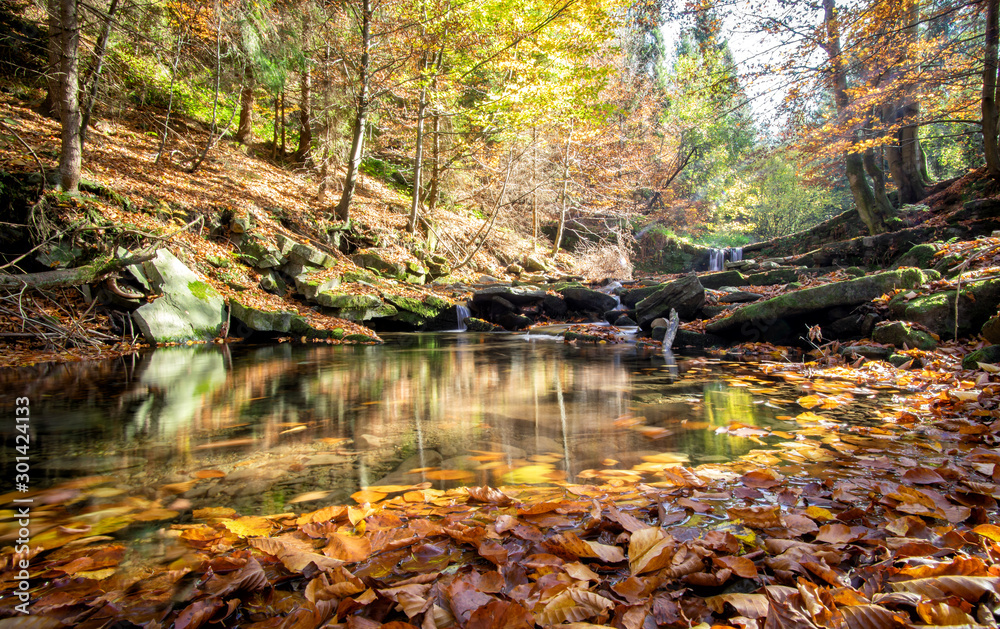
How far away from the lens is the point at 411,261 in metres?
14.9

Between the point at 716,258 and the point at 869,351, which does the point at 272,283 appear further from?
the point at 716,258

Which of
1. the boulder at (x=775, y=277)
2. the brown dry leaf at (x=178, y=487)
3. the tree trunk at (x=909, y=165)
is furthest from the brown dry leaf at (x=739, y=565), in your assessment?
the tree trunk at (x=909, y=165)

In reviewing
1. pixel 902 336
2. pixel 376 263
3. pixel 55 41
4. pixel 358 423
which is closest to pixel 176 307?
pixel 55 41

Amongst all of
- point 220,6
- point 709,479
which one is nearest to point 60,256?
point 220,6

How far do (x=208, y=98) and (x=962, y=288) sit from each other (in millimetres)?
19195

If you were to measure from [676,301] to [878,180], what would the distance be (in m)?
10.3

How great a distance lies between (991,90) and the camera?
961cm

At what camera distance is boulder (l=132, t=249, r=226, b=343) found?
8.23m

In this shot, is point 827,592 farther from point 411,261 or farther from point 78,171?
point 411,261

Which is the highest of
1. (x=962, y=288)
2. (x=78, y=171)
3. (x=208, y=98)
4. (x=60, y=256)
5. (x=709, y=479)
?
(x=208, y=98)

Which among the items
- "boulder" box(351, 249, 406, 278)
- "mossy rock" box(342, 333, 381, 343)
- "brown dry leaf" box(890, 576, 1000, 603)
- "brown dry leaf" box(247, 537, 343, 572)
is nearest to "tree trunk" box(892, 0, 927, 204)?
"boulder" box(351, 249, 406, 278)

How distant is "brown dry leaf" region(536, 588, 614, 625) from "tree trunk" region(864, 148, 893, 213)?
16.7 m

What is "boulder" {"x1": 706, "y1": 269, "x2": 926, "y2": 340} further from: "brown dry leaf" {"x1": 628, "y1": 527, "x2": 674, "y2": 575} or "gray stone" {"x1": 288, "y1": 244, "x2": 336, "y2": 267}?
"gray stone" {"x1": 288, "y1": 244, "x2": 336, "y2": 267}

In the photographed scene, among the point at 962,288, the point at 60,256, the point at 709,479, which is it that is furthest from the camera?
the point at 60,256
